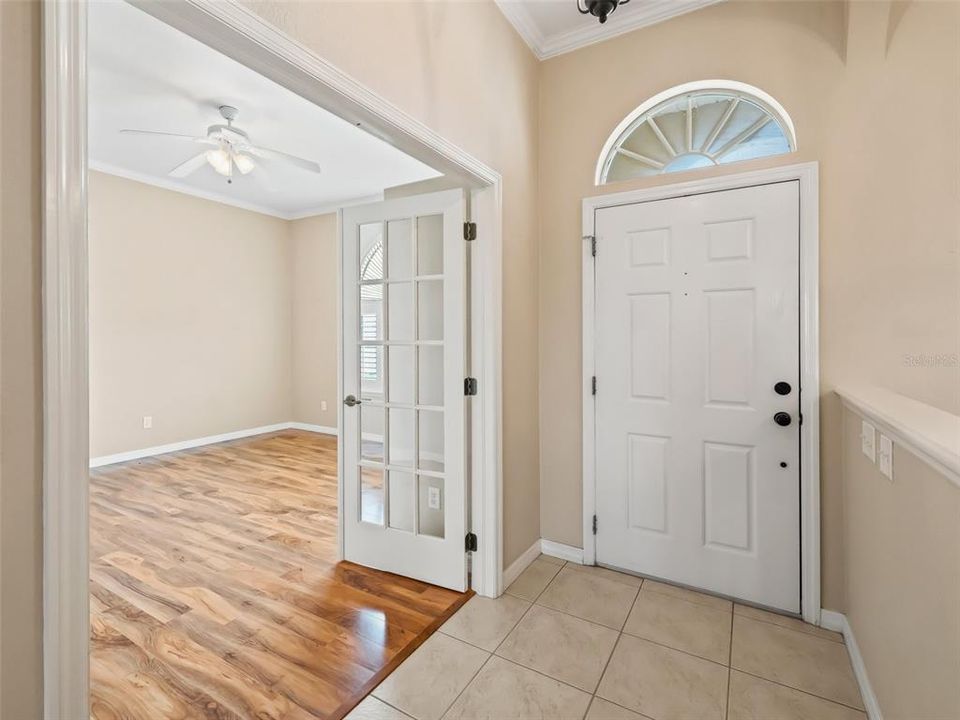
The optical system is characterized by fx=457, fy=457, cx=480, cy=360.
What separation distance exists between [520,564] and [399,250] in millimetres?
1820

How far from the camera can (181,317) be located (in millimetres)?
5082

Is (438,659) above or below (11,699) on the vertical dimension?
below

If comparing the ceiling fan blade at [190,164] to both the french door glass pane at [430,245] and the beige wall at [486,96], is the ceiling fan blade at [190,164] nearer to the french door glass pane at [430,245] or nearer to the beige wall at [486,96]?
the french door glass pane at [430,245]

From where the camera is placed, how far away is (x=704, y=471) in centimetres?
229

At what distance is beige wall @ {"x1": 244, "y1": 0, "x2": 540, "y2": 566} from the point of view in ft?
4.72

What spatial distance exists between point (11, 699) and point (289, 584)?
66.8 inches

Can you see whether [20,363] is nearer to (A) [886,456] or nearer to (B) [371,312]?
(B) [371,312]

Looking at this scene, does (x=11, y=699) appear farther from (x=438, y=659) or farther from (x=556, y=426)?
(x=556, y=426)

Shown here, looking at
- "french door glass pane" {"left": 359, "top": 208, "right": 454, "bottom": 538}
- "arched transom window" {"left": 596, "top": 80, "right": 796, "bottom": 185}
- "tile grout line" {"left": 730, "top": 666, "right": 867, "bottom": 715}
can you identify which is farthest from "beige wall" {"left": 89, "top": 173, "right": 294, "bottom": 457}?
"tile grout line" {"left": 730, "top": 666, "right": 867, "bottom": 715}

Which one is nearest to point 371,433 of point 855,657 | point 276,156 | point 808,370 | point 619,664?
point 619,664

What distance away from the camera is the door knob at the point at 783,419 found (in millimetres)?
2088

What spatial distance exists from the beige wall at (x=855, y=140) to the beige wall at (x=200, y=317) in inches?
169

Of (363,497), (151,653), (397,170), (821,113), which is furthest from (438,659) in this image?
(397,170)

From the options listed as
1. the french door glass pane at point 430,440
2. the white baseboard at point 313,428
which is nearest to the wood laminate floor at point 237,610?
the french door glass pane at point 430,440
